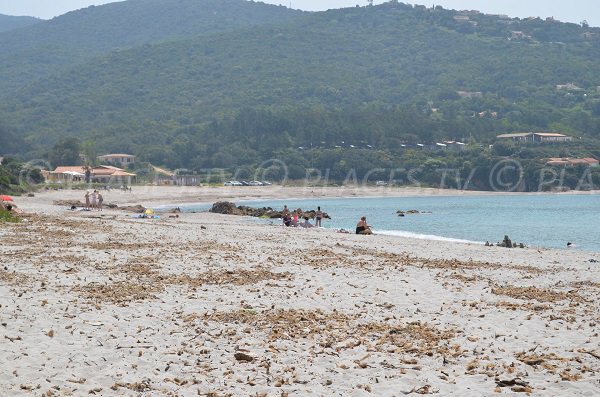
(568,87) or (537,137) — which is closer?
(537,137)

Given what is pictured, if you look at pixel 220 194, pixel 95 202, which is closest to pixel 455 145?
pixel 220 194

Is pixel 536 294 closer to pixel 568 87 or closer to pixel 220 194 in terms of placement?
pixel 220 194

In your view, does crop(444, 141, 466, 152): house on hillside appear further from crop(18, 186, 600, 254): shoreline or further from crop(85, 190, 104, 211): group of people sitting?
crop(85, 190, 104, 211): group of people sitting

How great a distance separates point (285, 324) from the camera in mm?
10266

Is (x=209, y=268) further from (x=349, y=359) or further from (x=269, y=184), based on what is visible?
(x=269, y=184)

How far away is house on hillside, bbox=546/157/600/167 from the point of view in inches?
4021

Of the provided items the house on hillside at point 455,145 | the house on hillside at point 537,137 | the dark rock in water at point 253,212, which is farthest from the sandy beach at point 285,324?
the house on hillside at point 537,137

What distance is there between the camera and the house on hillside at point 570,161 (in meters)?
102

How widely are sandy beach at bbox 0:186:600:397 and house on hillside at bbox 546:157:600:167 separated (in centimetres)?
8892

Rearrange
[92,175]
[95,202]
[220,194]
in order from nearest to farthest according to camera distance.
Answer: [95,202]
[220,194]
[92,175]

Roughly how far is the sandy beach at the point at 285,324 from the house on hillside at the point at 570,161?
8892 centimetres

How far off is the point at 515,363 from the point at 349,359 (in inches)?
67.3

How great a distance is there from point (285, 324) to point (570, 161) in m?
98.7

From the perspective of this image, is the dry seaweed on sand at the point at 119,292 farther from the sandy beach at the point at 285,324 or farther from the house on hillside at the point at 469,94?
the house on hillside at the point at 469,94
